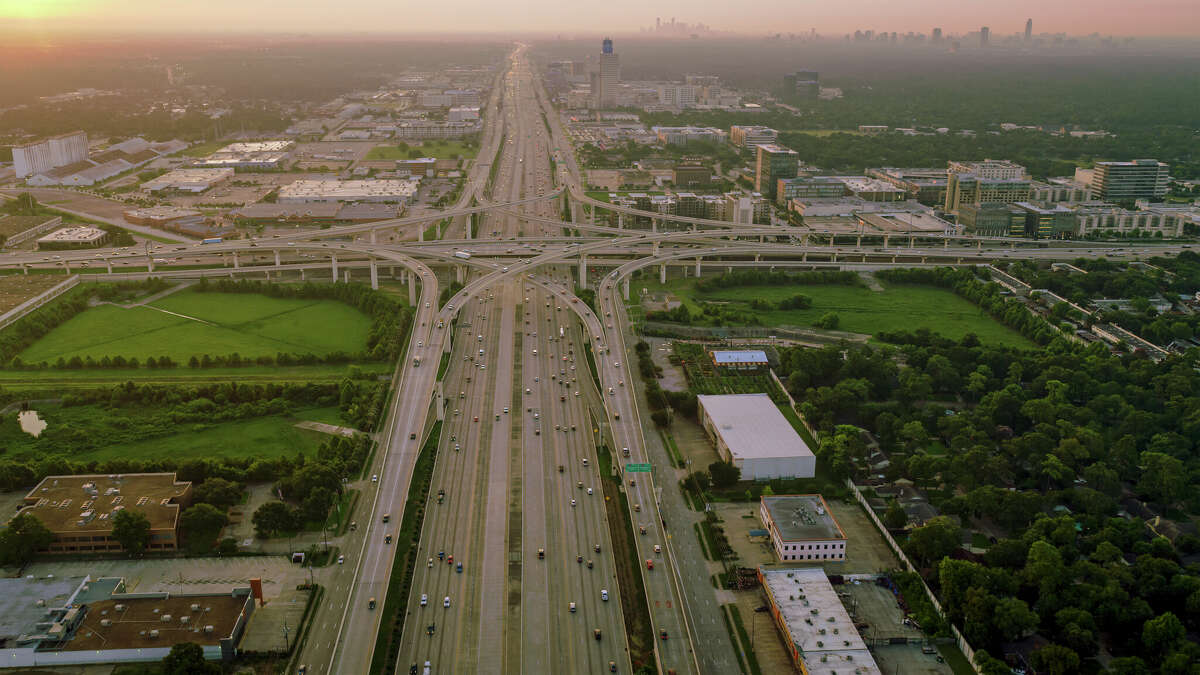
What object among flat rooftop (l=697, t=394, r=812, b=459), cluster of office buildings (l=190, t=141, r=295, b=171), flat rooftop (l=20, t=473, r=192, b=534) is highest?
cluster of office buildings (l=190, t=141, r=295, b=171)

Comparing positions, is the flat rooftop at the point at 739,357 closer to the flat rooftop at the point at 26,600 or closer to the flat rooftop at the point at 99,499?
the flat rooftop at the point at 99,499

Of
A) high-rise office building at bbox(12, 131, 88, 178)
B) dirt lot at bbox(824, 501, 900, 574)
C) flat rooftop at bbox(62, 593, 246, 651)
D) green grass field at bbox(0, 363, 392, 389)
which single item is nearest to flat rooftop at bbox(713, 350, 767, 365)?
dirt lot at bbox(824, 501, 900, 574)

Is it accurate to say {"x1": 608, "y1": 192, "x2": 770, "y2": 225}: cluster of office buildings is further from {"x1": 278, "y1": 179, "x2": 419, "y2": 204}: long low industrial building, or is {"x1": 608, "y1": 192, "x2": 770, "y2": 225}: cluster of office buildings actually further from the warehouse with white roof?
the warehouse with white roof

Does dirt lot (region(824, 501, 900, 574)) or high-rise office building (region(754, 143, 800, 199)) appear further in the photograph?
high-rise office building (region(754, 143, 800, 199))

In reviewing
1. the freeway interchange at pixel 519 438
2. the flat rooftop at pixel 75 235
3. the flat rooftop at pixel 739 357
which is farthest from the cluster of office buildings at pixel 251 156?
the flat rooftop at pixel 739 357

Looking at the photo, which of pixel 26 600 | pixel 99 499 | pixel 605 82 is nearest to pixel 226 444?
pixel 99 499

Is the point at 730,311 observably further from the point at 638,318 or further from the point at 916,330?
the point at 916,330
